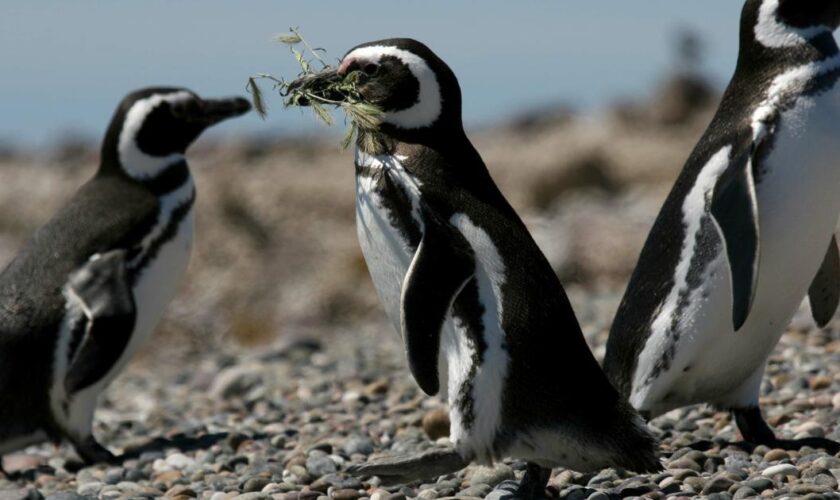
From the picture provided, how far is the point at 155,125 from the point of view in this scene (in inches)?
276

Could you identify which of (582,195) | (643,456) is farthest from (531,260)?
(582,195)

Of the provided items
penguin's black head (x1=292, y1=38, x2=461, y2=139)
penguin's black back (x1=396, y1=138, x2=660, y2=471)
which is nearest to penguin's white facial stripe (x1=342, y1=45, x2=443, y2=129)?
penguin's black head (x1=292, y1=38, x2=461, y2=139)

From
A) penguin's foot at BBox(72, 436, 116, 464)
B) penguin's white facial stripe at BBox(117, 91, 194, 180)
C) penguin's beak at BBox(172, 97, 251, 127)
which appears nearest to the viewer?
penguin's foot at BBox(72, 436, 116, 464)

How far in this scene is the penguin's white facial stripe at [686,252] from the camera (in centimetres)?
483

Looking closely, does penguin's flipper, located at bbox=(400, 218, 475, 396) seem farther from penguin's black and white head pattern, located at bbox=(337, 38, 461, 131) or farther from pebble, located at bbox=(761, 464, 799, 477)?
pebble, located at bbox=(761, 464, 799, 477)

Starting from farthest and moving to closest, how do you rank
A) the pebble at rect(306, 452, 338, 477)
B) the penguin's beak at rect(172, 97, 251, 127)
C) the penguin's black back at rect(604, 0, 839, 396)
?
the penguin's beak at rect(172, 97, 251, 127), the pebble at rect(306, 452, 338, 477), the penguin's black back at rect(604, 0, 839, 396)

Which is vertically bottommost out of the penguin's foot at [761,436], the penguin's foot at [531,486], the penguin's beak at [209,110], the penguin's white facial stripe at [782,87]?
the penguin's foot at [761,436]

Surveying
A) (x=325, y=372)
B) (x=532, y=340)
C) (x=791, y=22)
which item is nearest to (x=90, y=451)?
(x=325, y=372)

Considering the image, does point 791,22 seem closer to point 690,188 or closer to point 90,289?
point 690,188

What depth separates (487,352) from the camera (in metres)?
4.14

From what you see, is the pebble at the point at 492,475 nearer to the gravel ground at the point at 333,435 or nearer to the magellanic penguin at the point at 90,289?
the gravel ground at the point at 333,435

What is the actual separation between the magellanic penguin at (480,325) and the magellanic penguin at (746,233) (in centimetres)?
68

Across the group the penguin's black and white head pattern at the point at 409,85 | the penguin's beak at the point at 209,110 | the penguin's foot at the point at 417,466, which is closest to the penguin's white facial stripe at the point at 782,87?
the penguin's black and white head pattern at the point at 409,85

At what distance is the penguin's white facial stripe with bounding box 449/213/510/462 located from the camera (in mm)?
4141
